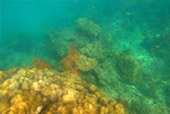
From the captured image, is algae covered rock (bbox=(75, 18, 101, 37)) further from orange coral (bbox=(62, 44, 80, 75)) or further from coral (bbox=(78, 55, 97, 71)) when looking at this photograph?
coral (bbox=(78, 55, 97, 71))

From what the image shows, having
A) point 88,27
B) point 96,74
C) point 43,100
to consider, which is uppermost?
point 43,100

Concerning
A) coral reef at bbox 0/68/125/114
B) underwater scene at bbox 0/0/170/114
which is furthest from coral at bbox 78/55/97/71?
coral reef at bbox 0/68/125/114

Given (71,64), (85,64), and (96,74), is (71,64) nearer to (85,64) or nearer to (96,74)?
(85,64)

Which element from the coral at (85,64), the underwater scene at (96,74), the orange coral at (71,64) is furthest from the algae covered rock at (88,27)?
the coral at (85,64)

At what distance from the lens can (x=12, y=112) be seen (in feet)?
6.54

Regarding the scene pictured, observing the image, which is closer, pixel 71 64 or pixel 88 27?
pixel 71 64

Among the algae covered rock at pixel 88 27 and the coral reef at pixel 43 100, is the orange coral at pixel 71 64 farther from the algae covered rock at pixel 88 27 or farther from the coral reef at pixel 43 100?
the algae covered rock at pixel 88 27

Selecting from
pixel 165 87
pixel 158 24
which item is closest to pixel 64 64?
pixel 165 87

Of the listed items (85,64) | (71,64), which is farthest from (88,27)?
(85,64)

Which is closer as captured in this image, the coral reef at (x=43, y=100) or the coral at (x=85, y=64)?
the coral reef at (x=43, y=100)

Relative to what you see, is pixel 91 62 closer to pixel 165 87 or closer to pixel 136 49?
pixel 165 87

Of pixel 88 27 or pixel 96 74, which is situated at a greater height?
pixel 96 74

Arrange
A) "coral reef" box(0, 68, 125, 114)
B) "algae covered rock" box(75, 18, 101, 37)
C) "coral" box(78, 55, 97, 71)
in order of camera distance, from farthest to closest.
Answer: "algae covered rock" box(75, 18, 101, 37) < "coral" box(78, 55, 97, 71) < "coral reef" box(0, 68, 125, 114)

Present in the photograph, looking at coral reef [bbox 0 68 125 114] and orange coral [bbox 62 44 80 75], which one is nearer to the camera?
coral reef [bbox 0 68 125 114]
